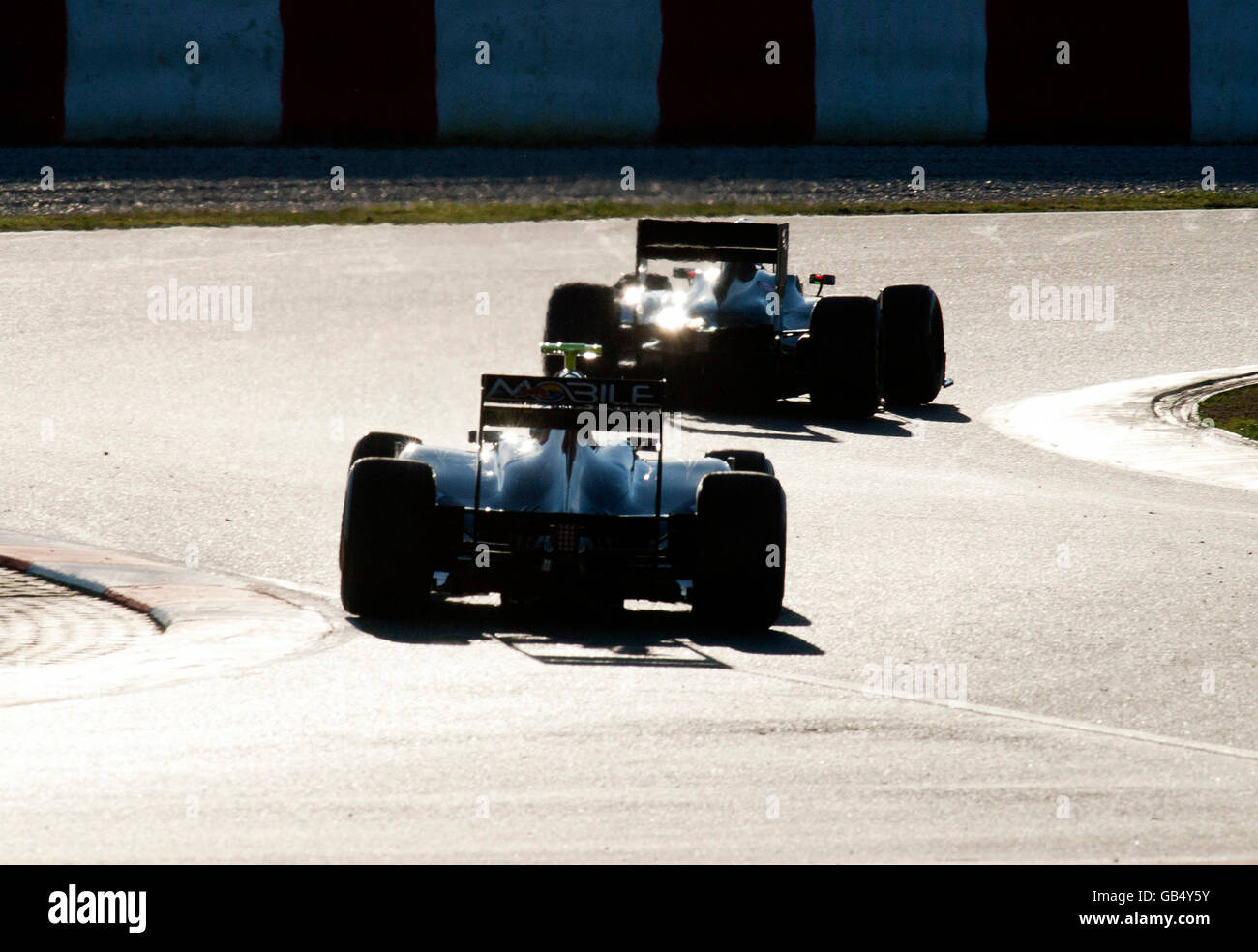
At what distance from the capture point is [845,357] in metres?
14.3

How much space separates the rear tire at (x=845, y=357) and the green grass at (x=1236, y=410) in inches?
92.9

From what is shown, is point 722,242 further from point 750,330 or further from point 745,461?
point 745,461

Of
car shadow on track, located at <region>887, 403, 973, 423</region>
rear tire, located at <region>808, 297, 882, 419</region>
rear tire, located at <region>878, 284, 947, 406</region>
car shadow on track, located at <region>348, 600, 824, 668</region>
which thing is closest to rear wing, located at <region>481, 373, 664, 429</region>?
car shadow on track, located at <region>348, 600, 824, 668</region>

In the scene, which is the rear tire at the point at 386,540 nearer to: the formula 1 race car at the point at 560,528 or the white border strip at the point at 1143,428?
the formula 1 race car at the point at 560,528

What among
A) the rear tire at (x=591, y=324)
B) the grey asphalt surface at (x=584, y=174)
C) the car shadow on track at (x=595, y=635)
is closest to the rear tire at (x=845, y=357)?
the rear tire at (x=591, y=324)

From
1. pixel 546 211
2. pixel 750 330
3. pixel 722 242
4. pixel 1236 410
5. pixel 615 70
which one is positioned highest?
pixel 615 70

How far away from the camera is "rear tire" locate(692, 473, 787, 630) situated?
26.2ft

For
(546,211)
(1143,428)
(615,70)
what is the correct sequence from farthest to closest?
(615,70)
(546,211)
(1143,428)

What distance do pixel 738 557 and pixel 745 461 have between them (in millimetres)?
1168

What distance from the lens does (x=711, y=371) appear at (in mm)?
14562

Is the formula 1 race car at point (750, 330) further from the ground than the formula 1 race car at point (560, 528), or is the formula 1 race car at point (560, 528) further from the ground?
the formula 1 race car at point (750, 330)

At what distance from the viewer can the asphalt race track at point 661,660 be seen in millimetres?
5316

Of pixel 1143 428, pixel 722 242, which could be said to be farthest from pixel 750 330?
pixel 1143 428
